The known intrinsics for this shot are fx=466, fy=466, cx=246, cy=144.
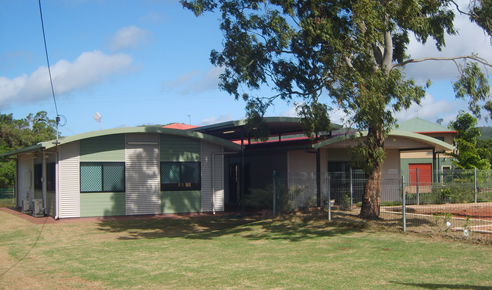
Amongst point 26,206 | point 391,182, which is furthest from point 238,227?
point 26,206

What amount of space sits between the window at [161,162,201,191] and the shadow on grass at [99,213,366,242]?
1516mm

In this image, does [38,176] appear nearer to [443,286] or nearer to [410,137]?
[410,137]

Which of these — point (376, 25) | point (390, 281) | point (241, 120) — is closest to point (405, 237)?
point (390, 281)

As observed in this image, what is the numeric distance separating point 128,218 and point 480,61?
14.1 metres

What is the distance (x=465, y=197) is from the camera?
1866 cm

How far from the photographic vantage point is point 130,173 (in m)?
19.3

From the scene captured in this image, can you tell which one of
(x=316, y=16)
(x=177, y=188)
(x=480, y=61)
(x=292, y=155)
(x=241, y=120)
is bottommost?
(x=177, y=188)

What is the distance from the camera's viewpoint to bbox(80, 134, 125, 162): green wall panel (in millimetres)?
18641

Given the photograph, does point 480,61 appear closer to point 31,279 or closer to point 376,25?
point 376,25

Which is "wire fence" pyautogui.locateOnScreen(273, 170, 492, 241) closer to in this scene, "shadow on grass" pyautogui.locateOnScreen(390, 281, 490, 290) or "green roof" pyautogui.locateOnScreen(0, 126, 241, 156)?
"green roof" pyautogui.locateOnScreen(0, 126, 241, 156)

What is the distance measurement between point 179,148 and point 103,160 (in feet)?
10.4

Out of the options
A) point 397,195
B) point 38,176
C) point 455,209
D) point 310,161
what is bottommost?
point 455,209

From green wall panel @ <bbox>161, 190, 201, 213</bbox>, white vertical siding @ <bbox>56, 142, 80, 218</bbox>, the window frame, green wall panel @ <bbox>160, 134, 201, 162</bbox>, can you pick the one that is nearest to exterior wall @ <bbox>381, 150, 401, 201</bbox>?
the window frame

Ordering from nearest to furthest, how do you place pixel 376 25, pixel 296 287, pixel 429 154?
pixel 296 287
pixel 376 25
pixel 429 154
